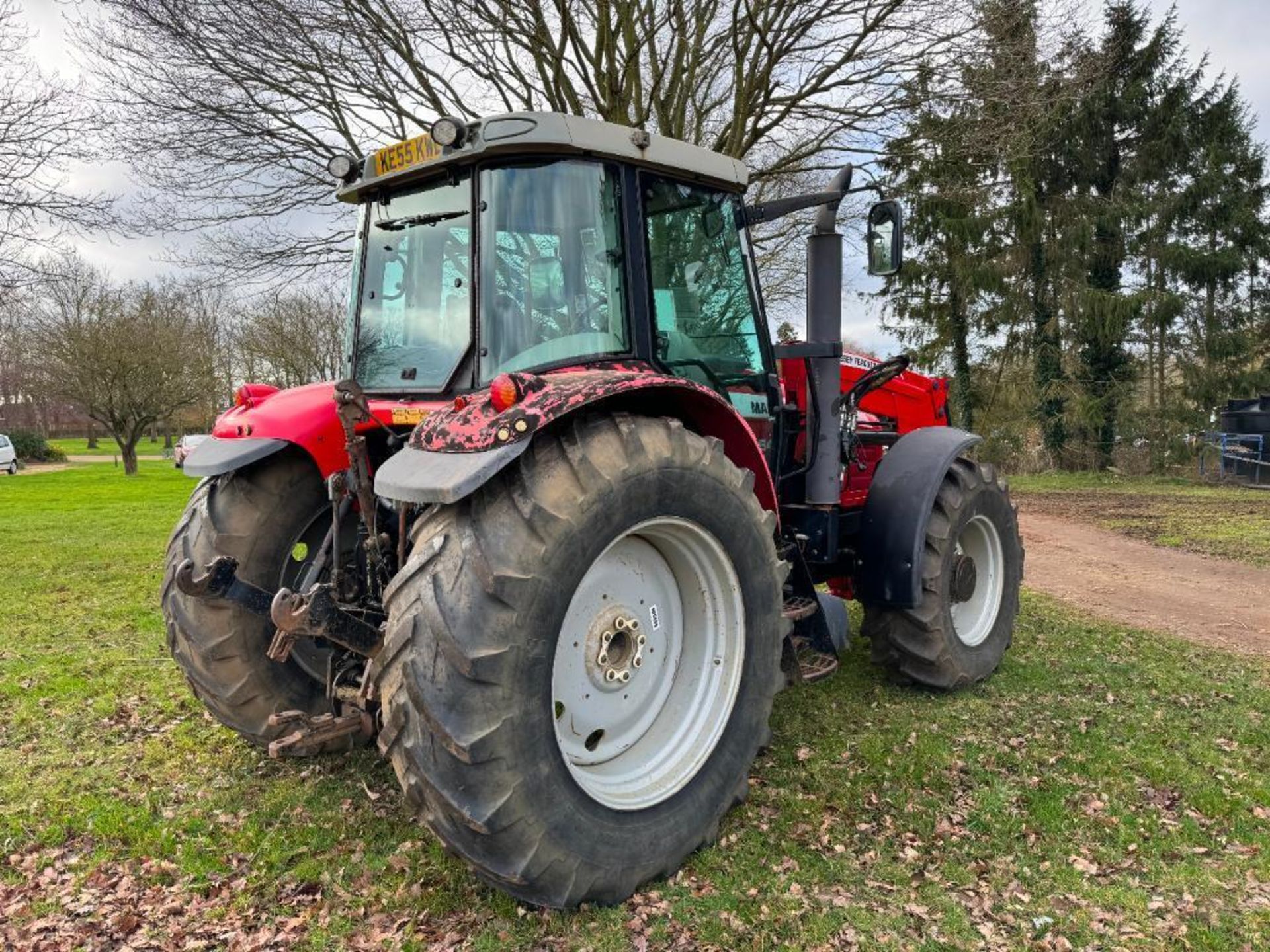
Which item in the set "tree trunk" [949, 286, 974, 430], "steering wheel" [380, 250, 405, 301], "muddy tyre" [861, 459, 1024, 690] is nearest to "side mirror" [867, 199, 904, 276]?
"muddy tyre" [861, 459, 1024, 690]

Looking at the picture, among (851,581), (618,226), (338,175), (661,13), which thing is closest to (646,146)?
(618,226)

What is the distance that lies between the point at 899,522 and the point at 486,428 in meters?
2.58

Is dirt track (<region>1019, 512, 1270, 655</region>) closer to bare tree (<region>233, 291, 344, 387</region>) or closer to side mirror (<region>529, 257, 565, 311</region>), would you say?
side mirror (<region>529, 257, 565, 311</region>)

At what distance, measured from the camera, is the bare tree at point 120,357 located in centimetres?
2503

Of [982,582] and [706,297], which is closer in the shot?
[706,297]

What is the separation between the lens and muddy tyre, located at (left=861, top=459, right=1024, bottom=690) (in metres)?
4.38

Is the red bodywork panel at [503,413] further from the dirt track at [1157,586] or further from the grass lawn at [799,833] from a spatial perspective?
the dirt track at [1157,586]

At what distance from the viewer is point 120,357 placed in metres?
24.9

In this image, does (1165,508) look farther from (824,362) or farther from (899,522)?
(824,362)

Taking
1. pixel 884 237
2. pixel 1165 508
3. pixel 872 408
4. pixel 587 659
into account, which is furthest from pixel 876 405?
pixel 1165 508

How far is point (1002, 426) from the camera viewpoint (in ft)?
70.1

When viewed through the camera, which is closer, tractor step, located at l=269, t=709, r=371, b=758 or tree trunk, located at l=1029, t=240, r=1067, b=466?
tractor step, located at l=269, t=709, r=371, b=758

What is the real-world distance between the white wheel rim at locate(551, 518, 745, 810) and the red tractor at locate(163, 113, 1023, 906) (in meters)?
0.01

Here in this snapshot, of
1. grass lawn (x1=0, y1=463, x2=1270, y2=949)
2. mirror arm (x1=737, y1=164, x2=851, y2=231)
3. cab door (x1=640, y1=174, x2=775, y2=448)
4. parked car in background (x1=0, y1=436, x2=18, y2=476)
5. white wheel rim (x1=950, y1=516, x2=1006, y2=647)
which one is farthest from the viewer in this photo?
parked car in background (x1=0, y1=436, x2=18, y2=476)
